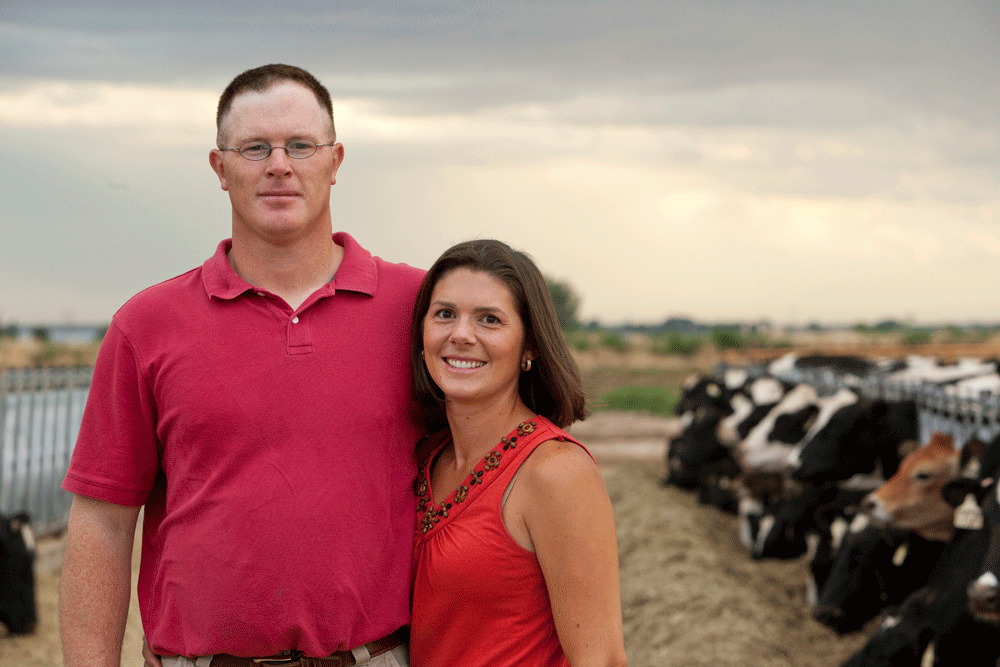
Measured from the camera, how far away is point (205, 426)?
8.50 feet

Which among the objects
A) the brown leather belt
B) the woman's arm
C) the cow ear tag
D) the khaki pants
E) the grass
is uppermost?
the woman's arm

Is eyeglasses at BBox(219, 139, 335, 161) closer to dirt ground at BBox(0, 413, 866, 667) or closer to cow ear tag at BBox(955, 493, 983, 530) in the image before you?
cow ear tag at BBox(955, 493, 983, 530)

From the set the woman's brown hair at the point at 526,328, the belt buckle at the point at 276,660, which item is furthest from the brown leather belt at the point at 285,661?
the woman's brown hair at the point at 526,328

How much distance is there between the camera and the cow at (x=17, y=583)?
→ 759 centimetres

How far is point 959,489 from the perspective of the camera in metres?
6.27

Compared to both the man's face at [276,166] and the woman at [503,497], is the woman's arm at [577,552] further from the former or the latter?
the man's face at [276,166]

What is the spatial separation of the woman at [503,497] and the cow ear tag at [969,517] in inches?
161

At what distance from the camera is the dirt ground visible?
7035 mm

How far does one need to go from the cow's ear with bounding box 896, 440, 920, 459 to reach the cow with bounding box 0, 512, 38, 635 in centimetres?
790

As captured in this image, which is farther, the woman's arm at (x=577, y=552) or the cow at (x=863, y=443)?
the cow at (x=863, y=443)

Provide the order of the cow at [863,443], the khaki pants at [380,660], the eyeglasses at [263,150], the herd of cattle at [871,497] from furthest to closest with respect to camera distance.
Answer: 1. the cow at [863,443]
2. the herd of cattle at [871,497]
3. the eyeglasses at [263,150]
4. the khaki pants at [380,660]

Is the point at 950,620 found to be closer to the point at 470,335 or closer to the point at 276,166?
the point at 470,335

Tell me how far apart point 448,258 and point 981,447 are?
613 cm

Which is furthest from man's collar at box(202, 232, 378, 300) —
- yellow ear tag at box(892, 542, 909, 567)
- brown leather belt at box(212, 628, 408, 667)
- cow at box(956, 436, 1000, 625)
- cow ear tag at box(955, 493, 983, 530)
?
yellow ear tag at box(892, 542, 909, 567)
